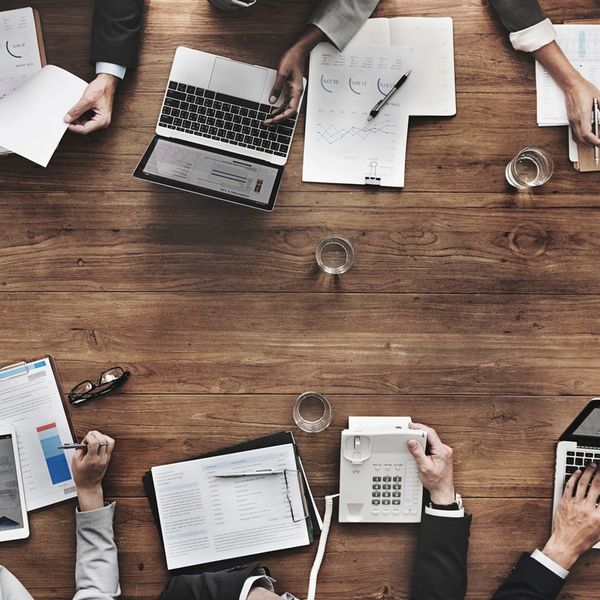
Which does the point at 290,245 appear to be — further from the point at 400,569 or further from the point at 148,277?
the point at 400,569

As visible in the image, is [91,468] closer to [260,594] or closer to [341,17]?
[260,594]

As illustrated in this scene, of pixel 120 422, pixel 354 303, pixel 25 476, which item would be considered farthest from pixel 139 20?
pixel 25 476

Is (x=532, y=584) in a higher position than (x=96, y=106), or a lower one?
lower

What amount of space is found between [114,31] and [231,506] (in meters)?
1.30

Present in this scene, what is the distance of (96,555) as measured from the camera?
1.69 meters

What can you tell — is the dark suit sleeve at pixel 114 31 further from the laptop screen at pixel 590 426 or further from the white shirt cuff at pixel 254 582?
the laptop screen at pixel 590 426

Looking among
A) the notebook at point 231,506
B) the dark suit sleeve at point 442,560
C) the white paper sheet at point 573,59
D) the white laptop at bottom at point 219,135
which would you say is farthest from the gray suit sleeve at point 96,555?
the white paper sheet at point 573,59

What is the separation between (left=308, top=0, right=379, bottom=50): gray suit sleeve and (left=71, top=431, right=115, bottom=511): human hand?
1.22 m

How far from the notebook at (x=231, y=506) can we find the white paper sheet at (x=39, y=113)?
91 centimetres

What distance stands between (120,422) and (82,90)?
894mm

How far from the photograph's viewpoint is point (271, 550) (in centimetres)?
174

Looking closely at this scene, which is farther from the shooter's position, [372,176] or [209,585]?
[372,176]

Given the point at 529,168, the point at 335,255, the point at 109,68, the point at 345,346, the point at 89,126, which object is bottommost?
the point at 345,346

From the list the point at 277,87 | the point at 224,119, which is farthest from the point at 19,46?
the point at 277,87
